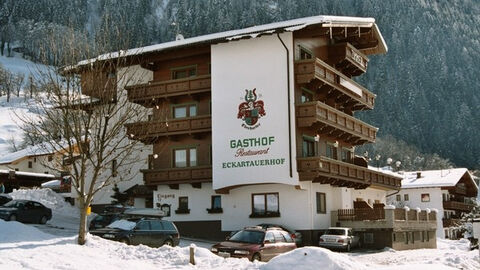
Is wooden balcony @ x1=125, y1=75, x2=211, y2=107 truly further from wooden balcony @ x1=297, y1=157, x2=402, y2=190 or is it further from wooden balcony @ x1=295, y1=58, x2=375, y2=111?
wooden balcony @ x1=297, y1=157, x2=402, y2=190

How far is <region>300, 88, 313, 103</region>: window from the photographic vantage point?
40597 millimetres

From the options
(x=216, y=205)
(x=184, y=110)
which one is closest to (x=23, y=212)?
(x=216, y=205)

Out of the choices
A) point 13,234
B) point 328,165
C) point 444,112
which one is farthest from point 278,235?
point 444,112

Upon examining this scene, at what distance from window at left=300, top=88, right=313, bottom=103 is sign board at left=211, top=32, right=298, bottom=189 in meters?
2.04

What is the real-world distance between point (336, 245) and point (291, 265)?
1859cm

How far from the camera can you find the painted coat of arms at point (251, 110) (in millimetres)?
39656

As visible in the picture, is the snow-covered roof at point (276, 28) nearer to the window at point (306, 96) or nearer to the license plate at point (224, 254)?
the window at point (306, 96)

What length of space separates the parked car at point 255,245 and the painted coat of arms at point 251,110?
524 inches

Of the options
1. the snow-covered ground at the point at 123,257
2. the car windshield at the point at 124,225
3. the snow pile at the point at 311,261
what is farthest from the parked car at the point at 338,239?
the snow pile at the point at 311,261

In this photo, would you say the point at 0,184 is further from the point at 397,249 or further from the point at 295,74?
the point at 397,249

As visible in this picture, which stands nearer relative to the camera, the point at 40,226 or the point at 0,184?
the point at 40,226

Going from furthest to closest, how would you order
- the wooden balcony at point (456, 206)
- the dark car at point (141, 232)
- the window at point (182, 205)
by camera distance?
the wooden balcony at point (456, 206) < the window at point (182, 205) < the dark car at point (141, 232)

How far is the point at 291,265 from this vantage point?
1828 centimetres

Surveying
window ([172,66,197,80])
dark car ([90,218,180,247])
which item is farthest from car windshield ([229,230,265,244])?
window ([172,66,197,80])
